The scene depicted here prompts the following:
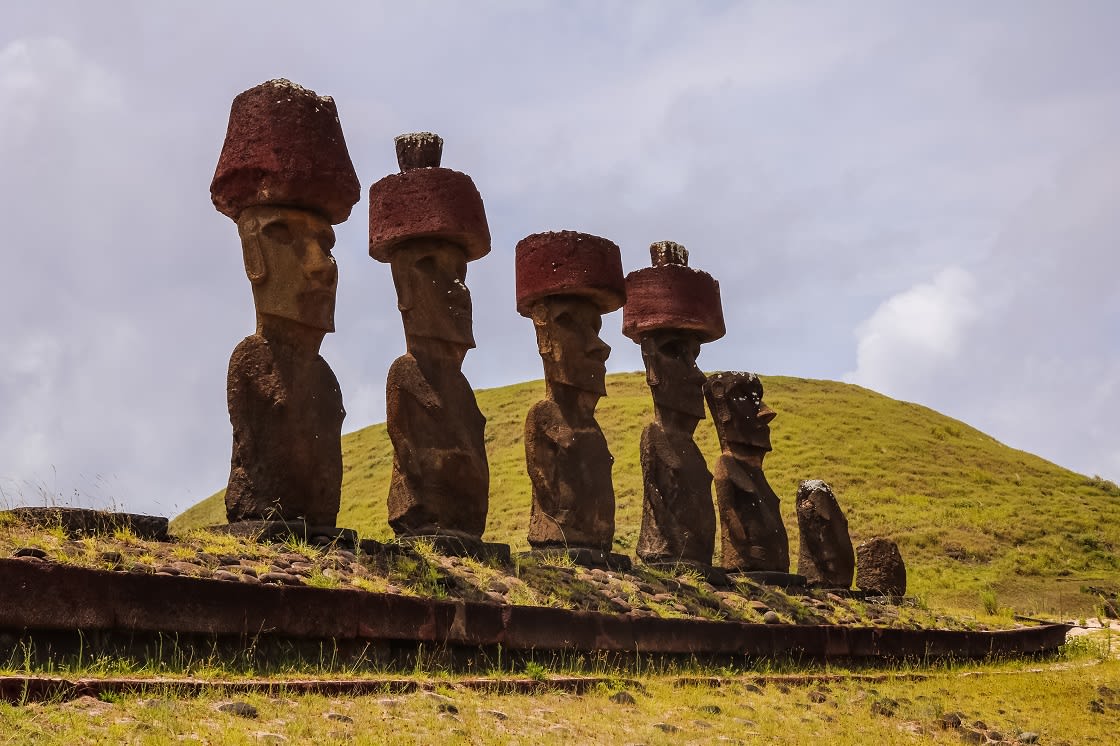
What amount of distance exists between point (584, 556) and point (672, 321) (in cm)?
355

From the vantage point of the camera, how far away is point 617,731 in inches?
246

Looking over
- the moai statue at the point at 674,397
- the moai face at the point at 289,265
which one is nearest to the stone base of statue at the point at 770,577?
the moai statue at the point at 674,397

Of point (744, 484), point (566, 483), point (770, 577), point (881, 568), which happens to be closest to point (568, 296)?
point (566, 483)

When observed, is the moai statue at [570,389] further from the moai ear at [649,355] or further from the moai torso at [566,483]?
the moai ear at [649,355]

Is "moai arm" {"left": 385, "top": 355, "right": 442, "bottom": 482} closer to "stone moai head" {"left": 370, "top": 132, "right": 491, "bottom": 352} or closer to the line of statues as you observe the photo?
the line of statues

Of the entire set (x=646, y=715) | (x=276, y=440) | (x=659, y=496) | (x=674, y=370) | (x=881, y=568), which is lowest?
(x=646, y=715)

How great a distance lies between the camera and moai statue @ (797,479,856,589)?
47.4ft

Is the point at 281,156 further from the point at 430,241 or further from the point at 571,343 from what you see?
the point at 571,343

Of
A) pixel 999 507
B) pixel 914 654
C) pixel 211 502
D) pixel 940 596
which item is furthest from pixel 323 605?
pixel 211 502

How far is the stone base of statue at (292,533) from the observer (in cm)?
763

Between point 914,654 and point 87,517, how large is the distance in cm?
825

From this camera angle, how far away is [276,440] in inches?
313

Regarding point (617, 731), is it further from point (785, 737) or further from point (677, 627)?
point (677, 627)

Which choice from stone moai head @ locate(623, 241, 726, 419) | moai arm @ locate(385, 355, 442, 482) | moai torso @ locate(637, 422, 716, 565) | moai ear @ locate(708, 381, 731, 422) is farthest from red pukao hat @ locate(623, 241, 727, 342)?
moai arm @ locate(385, 355, 442, 482)
